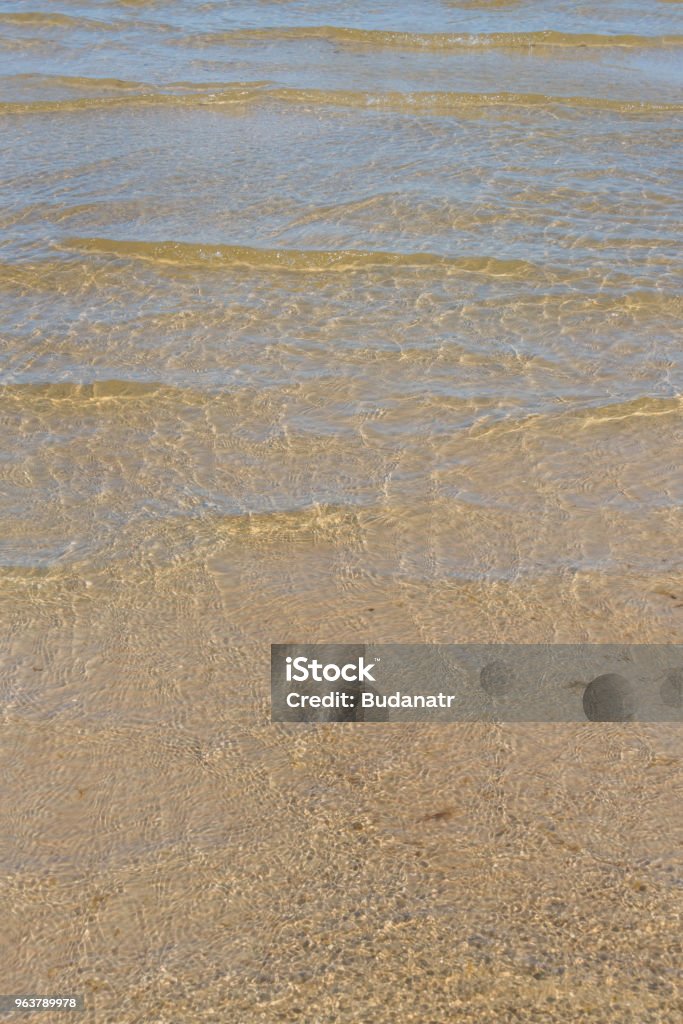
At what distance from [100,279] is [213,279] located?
0.63 metres

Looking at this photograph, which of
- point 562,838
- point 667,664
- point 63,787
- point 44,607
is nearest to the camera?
point 562,838

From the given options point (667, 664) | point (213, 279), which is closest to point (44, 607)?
point (667, 664)

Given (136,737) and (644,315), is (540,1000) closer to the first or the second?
(136,737)

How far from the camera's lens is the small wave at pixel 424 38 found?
11.7 m

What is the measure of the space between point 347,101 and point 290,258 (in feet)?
12.5

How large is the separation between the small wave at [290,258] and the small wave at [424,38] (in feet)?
20.4

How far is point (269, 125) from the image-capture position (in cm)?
865
